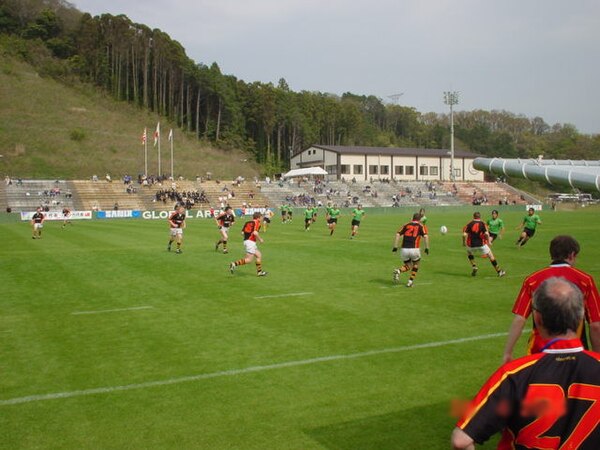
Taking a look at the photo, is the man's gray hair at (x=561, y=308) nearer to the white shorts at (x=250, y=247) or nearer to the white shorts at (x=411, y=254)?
the white shorts at (x=411, y=254)

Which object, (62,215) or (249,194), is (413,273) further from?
(249,194)

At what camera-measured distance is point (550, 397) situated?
2.84m

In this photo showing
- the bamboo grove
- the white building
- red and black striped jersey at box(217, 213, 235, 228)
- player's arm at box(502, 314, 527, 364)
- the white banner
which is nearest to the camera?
player's arm at box(502, 314, 527, 364)

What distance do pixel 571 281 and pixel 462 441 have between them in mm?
2936

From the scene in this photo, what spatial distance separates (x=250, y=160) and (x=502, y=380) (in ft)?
326

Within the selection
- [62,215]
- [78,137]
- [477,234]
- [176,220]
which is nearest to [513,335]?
[477,234]

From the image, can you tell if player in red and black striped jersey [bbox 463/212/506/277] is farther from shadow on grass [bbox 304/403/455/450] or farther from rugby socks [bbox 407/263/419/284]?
shadow on grass [bbox 304/403/455/450]

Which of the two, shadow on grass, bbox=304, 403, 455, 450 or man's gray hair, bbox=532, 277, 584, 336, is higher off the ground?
man's gray hair, bbox=532, 277, 584, 336

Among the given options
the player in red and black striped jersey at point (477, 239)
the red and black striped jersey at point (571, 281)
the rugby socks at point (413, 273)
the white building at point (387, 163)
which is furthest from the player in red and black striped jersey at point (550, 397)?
the white building at point (387, 163)

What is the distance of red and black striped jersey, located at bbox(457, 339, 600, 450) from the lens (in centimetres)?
283

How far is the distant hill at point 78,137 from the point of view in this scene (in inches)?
2958

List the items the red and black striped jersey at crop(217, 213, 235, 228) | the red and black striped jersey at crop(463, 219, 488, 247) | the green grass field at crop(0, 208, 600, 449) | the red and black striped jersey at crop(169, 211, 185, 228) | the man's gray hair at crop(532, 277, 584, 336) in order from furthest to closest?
the red and black striped jersey at crop(169, 211, 185, 228), the red and black striped jersey at crop(217, 213, 235, 228), the red and black striped jersey at crop(463, 219, 488, 247), the green grass field at crop(0, 208, 600, 449), the man's gray hair at crop(532, 277, 584, 336)

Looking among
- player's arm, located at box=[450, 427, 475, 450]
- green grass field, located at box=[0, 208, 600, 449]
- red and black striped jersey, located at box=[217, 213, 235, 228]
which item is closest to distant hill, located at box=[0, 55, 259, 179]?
red and black striped jersey, located at box=[217, 213, 235, 228]

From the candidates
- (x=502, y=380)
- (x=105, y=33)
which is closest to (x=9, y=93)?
(x=105, y=33)
